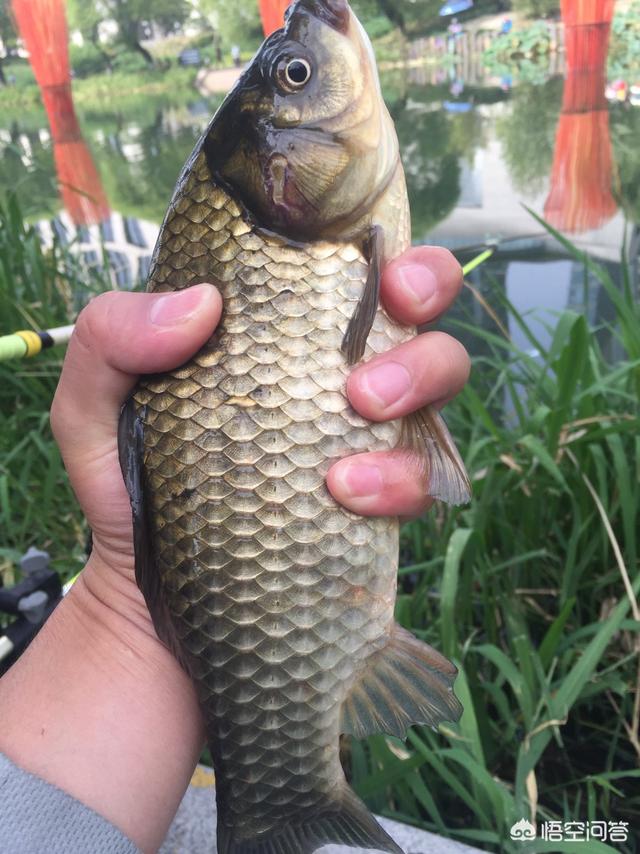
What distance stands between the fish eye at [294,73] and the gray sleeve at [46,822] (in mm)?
1054

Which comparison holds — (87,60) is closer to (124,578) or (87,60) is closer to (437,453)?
(124,578)

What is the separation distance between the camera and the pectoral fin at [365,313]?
973 millimetres

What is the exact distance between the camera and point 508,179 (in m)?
3.85

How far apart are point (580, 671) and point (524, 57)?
3.49 meters

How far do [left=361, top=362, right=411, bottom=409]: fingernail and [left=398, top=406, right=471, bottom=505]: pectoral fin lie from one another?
0.08 m

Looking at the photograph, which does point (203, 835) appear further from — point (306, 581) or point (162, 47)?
point (162, 47)

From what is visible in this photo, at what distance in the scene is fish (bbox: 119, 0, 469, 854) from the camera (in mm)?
959

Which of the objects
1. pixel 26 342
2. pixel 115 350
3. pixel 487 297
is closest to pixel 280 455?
pixel 115 350

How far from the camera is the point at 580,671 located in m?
1.42

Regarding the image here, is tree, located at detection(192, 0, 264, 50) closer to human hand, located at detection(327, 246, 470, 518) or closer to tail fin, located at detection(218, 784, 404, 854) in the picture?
human hand, located at detection(327, 246, 470, 518)

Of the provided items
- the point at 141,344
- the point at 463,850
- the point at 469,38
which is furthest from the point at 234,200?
the point at 469,38

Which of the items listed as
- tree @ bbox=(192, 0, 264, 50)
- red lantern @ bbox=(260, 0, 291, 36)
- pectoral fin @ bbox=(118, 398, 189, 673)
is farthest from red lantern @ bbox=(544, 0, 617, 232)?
pectoral fin @ bbox=(118, 398, 189, 673)

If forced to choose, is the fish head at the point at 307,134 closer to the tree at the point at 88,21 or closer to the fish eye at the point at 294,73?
the fish eye at the point at 294,73

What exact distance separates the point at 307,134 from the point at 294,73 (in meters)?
0.08
